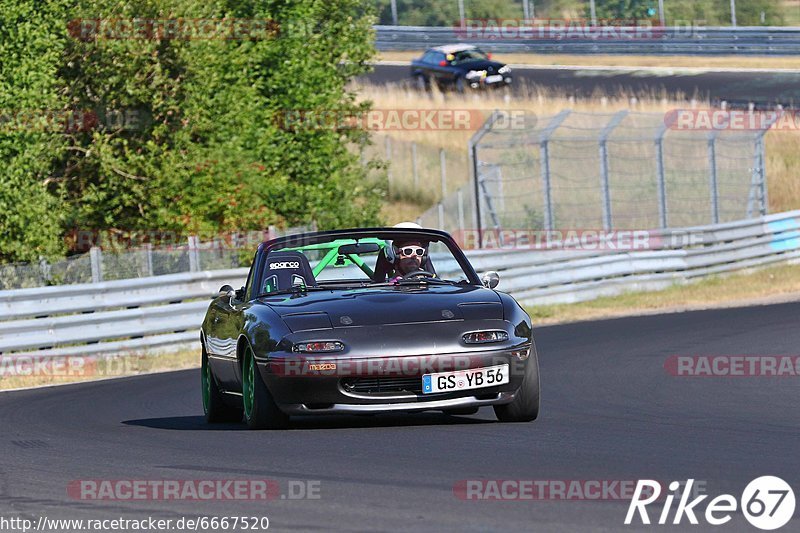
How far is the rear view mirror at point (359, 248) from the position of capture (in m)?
10.4

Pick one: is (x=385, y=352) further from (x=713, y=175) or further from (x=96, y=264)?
(x=713, y=175)

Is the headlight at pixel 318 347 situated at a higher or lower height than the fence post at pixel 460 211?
higher

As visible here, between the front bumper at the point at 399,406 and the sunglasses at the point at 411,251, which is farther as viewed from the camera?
the sunglasses at the point at 411,251

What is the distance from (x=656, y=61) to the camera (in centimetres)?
5241

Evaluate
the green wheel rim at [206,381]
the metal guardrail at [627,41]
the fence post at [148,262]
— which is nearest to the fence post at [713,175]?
the fence post at [148,262]

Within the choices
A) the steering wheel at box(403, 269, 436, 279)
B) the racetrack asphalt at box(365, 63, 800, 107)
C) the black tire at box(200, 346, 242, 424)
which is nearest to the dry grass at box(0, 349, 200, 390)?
the black tire at box(200, 346, 242, 424)

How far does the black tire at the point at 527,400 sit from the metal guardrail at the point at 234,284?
31.5 ft

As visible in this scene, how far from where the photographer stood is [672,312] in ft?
71.6

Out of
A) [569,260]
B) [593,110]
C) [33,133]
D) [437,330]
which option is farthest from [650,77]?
[437,330]

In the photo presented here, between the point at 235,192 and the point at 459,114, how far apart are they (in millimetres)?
21252

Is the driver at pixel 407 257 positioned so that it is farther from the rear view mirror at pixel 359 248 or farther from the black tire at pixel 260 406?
the black tire at pixel 260 406

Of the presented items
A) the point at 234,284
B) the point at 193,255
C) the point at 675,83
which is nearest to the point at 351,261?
the point at 193,255

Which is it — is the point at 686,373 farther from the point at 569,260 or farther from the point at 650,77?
the point at 650,77

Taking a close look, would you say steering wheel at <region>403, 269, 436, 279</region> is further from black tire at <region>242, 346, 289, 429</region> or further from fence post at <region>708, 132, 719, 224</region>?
fence post at <region>708, 132, 719, 224</region>
